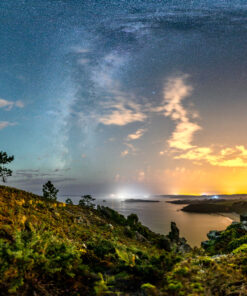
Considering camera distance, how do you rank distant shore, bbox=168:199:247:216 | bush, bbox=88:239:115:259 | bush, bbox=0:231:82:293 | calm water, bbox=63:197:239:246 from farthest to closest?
distant shore, bbox=168:199:247:216, calm water, bbox=63:197:239:246, bush, bbox=88:239:115:259, bush, bbox=0:231:82:293

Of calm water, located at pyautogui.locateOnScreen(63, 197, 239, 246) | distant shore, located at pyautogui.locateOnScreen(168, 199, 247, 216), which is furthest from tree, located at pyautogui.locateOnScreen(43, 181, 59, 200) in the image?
distant shore, located at pyautogui.locateOnScreen(168, 199, 247, 216)

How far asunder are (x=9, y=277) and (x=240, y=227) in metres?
14.4

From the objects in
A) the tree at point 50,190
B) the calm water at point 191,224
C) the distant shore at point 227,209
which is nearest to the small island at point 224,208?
the distant shore at point 227,209

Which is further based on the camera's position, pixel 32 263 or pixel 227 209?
pixel 227 209

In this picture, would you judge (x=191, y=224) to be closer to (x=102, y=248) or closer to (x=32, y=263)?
(x=102, y=248)

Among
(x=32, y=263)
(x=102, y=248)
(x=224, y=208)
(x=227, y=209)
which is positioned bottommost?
(x=227, y=209)

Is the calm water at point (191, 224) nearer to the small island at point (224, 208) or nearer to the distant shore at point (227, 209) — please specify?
the distant shore at point (227, 209)

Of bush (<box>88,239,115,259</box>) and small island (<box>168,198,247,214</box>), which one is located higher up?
bush (<box>88,239,115,259</box>)

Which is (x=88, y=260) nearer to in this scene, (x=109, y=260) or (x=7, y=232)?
(x=109, y=260)

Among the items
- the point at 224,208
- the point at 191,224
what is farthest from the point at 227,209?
the point at 191,224

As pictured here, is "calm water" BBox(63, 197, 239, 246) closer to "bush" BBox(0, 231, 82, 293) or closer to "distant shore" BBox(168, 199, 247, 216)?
"distant shore" BBox(168, 199, 247, 216)

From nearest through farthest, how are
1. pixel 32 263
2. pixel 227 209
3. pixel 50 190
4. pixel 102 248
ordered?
pixel 32 263, pixel 102 248, pixel 50 190, pixel 227 209

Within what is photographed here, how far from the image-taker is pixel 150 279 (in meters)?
4.04

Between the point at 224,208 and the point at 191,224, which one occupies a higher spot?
the point at 191,224
